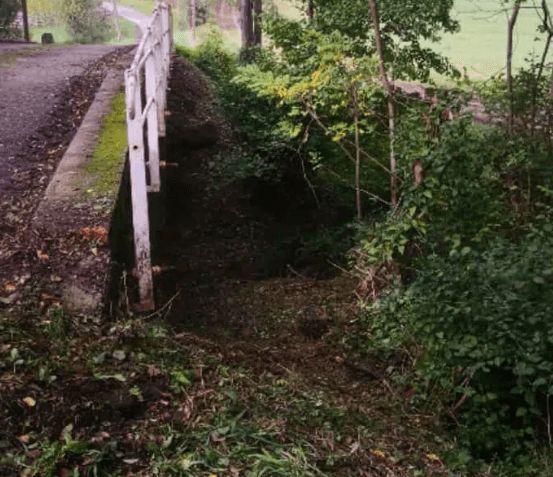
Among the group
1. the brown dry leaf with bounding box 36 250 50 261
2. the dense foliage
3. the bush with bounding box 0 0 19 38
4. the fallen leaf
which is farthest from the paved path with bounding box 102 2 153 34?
the fallen leaf

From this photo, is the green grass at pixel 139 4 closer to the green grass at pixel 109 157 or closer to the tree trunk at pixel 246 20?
the tree trunk at pixel 246 20

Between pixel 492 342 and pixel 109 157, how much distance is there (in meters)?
3.76

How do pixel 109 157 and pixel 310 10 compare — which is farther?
pixel 310 10

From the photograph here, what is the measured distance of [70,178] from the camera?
19.3 feet

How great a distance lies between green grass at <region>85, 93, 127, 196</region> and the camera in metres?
5.67

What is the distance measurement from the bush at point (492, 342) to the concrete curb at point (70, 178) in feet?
9.20

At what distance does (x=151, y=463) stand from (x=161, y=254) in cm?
504

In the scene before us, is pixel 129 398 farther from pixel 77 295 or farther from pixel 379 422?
pixel 379 422

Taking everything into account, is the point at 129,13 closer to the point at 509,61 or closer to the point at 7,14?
the point at 7,14

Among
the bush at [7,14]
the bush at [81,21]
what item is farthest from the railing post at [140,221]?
the bush at [81,21]

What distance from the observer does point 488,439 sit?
184 inches

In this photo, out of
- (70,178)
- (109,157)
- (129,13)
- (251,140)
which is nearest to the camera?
(70,178)

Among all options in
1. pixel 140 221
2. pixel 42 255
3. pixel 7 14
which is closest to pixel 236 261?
pixel 140 221

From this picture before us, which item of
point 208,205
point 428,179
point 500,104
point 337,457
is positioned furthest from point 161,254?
point 500,104
